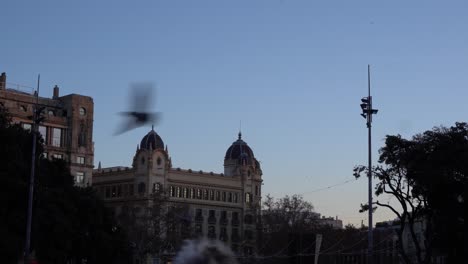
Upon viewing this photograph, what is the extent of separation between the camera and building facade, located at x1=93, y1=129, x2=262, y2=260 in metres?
121

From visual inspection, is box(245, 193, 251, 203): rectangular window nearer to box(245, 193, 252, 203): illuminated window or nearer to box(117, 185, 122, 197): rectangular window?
box(245, 193, 252, 203): illuminated window

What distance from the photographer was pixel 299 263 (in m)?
22.8

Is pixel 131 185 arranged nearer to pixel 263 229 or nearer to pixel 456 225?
pixel 263 229

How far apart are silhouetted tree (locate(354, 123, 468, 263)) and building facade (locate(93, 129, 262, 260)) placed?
62.0 m

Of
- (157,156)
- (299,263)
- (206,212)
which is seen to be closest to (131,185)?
(157,156)

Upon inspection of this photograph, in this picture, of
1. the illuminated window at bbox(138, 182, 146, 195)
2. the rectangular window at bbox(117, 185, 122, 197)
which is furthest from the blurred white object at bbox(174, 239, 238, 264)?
the rectangular window at bbox(117, 185, 122, 197)

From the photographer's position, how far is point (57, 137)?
102750 mm

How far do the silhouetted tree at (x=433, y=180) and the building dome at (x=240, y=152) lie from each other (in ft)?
303

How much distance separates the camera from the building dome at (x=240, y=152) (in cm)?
14385

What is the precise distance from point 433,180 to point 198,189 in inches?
3351

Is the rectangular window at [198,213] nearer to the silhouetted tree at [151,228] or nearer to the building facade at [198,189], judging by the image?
the building facade at [198,189]

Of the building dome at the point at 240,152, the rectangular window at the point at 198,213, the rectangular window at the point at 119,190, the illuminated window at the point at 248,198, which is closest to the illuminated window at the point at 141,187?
the rectangular window at the point at 119,190

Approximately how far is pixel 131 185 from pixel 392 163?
251 feet

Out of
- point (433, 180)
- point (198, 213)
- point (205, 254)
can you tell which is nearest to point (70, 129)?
point (198, 213)
